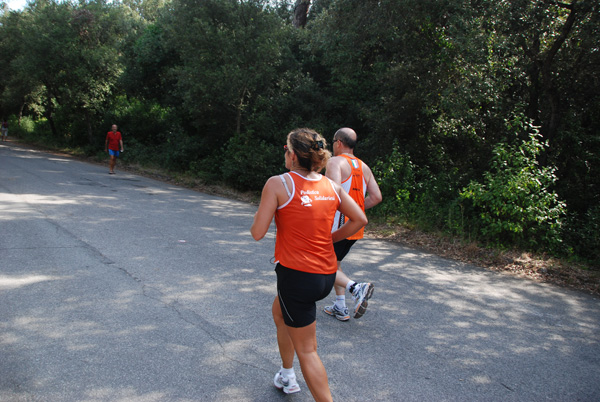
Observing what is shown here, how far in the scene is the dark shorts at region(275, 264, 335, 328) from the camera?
2633 mm

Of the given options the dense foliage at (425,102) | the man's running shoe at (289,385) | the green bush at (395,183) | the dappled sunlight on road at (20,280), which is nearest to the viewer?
the man's running shoe at (289,385)

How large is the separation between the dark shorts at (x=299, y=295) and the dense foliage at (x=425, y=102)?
19.7 ft

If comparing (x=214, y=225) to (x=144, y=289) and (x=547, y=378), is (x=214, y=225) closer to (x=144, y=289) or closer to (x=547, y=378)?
(x=144, y=289)

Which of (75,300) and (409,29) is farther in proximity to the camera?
(409,29)

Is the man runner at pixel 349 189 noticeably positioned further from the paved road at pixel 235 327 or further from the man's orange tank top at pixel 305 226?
the man's orange tank top at pixel 305 226

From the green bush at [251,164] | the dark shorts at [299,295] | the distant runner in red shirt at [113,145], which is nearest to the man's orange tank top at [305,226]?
the dark shorts at [299,295]

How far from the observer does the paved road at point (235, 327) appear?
3291mm

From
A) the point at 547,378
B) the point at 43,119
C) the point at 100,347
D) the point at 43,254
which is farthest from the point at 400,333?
the point at 43,119

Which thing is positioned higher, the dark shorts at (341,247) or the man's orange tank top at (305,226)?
the man's orange tank top at (305,226)

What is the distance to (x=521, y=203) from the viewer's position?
7660 mm

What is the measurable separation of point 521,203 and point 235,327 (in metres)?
5.77

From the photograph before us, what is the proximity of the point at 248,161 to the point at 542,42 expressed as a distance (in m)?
8.80

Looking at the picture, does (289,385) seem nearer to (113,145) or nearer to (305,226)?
(305,226)

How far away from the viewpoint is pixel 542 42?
392 inches
